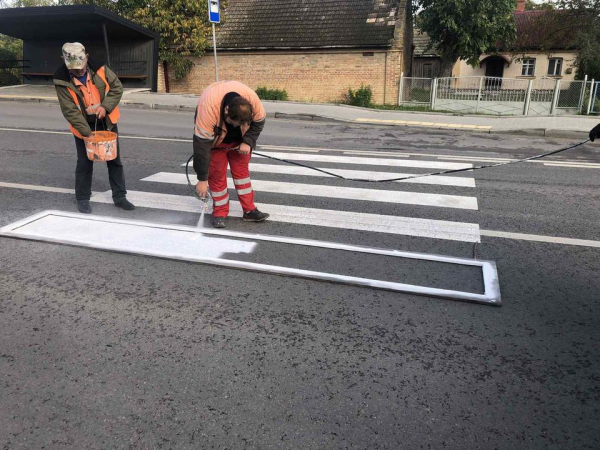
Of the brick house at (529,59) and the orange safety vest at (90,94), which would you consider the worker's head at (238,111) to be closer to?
the orange safety vest at (90,94)

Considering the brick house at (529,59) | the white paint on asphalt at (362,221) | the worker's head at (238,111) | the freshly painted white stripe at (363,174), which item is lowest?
the white paint on asphalt at (362,221)

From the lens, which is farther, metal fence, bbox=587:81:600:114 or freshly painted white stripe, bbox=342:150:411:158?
metal fence, bbox=587:81:600:114

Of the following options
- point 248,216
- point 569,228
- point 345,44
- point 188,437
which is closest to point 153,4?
point 345,44

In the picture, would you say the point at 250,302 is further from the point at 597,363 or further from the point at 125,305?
the point at 597,363

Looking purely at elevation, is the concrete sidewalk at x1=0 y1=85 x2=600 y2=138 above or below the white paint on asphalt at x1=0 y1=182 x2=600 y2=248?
above

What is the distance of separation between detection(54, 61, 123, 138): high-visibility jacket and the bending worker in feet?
4.83

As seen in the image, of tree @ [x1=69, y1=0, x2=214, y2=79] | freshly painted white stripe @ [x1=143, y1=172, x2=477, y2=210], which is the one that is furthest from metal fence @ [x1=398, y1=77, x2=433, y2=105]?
freshly painted white stripe @ [x1=143, y1=172, x2=477, y2=210]

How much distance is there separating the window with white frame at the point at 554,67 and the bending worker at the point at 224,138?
43473mm

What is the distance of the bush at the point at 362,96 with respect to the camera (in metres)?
21.8

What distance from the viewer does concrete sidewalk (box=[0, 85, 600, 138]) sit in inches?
557

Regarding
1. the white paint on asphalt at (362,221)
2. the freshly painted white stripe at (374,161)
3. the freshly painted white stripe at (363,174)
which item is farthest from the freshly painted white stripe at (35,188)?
the freshly painted white stripe at (374,161)

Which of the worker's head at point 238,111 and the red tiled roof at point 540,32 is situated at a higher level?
the red tiled roof at point 540,32

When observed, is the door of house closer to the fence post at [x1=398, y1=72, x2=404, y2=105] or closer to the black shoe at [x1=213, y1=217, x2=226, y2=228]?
the fence post at [x1=398, y1=72, x2=404, y2=105]

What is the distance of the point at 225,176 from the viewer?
5496mm
